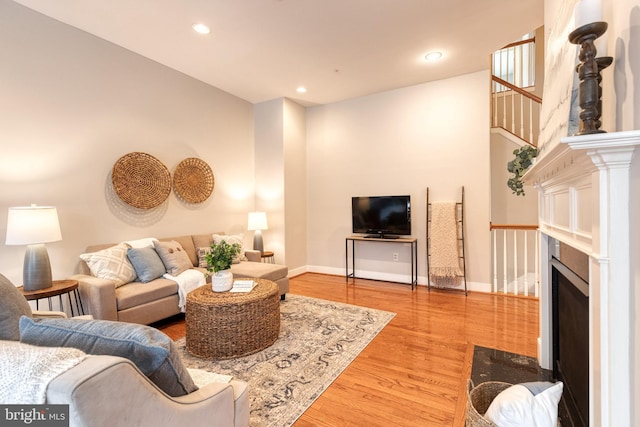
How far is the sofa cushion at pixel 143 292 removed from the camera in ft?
8.61

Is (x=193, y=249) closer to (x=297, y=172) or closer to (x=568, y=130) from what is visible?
(x=297, y=172)

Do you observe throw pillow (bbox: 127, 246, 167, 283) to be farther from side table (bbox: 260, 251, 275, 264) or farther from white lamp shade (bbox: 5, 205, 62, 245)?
side table (bbox: 260, 251, 275, 264)

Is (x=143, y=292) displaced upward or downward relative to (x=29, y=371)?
downward

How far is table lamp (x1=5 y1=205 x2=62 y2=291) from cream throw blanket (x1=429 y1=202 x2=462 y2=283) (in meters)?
4.16

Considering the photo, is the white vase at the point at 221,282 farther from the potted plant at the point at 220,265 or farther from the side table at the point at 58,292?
the side table at the point at 58,292

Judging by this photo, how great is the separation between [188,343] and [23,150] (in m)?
2.29

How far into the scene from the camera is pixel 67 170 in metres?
2.89

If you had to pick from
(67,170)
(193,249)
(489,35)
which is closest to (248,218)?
(193,249)

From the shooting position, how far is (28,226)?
2.26 m

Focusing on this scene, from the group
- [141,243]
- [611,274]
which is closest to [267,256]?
[141,243]

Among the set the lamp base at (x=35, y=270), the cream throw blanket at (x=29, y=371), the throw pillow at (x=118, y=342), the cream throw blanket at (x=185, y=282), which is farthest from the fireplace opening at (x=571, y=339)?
the lamp base at (x=35, y=270)

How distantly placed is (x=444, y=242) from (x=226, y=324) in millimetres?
3056

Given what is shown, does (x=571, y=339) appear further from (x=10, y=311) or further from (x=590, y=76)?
(x=10, y=311)

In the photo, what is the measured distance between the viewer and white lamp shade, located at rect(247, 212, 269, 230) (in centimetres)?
453
